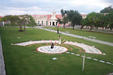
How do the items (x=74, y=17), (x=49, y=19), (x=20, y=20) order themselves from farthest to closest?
(x=49, y=19)
(x=74, y=17)
(x=20, y=20)

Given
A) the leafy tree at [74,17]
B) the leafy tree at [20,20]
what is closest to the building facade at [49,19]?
the leafy tree at [74,17]

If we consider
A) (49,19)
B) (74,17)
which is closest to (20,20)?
(74,17)

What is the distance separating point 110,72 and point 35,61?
7752 millimetres

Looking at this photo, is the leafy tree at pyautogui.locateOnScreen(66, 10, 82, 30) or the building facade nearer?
the leafy tree at pyautogui.locateOnScreen(66, 10, 82, 30)

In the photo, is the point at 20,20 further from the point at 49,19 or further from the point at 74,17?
the point at 49,19

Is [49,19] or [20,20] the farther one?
[49,19]

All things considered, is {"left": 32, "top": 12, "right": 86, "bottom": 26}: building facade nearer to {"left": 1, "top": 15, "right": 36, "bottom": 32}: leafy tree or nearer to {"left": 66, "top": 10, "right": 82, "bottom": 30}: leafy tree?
{"left": 66, "top": 10, "right": 82, "bottom": 30}: leafy tree

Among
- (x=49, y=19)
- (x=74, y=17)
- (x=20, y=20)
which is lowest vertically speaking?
(x=20, y=20)

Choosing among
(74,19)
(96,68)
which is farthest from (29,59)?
(74,19)

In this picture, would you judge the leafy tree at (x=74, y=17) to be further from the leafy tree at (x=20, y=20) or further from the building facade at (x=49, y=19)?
the leafy tree at (x=20, y=20)

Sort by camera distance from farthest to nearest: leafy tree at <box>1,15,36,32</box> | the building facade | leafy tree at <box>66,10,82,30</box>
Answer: the building facade
leafy tree at <box>66,10,82,30</box>
leafy tree at <box>1,15,36,32</box>

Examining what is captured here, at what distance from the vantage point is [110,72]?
9898 mm

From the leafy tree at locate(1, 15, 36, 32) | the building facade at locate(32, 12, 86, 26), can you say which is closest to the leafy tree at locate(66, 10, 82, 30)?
the building facade at locate(32, 12, 86, 26)

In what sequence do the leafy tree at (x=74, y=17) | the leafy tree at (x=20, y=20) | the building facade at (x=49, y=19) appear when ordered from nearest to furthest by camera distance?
the leafy tree at (x=20, y=20) < the leafy tree at (x=74, y=17) < the building facade at (x=49, y=19)
